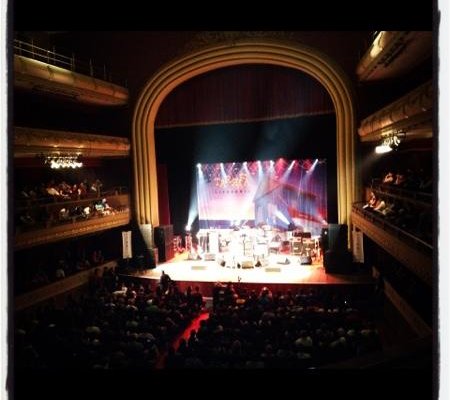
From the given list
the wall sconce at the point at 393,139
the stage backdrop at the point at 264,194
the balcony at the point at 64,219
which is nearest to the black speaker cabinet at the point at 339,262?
the stage backdrop at the point at 264,194

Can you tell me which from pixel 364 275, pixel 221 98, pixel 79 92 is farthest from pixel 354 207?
pixel 79 92

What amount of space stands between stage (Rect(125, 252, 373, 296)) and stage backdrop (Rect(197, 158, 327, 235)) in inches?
90.0

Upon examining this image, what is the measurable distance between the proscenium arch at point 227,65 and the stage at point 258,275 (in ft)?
7.67

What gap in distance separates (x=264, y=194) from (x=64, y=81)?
8.98 meters

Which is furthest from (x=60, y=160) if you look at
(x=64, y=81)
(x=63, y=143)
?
(x=64, y=81)

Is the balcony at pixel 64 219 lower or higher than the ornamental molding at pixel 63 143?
lower

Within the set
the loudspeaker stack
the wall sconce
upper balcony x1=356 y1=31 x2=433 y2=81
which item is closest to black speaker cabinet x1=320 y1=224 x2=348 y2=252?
the loudspeaker stack

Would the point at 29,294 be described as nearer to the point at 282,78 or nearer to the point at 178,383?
the point at 178,383

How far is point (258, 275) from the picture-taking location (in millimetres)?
14102

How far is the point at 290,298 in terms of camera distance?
10625mm

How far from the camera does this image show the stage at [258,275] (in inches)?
520

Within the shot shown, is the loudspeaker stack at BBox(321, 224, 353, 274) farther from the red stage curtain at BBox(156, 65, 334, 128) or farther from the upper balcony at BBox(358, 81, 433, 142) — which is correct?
the red stage curtain at BBox(156, 65, 334, 128)

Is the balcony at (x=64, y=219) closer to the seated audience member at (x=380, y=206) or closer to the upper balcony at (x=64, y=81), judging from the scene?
the upper balcony at (x=64, y=81)

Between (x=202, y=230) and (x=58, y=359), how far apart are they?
1138 cm
